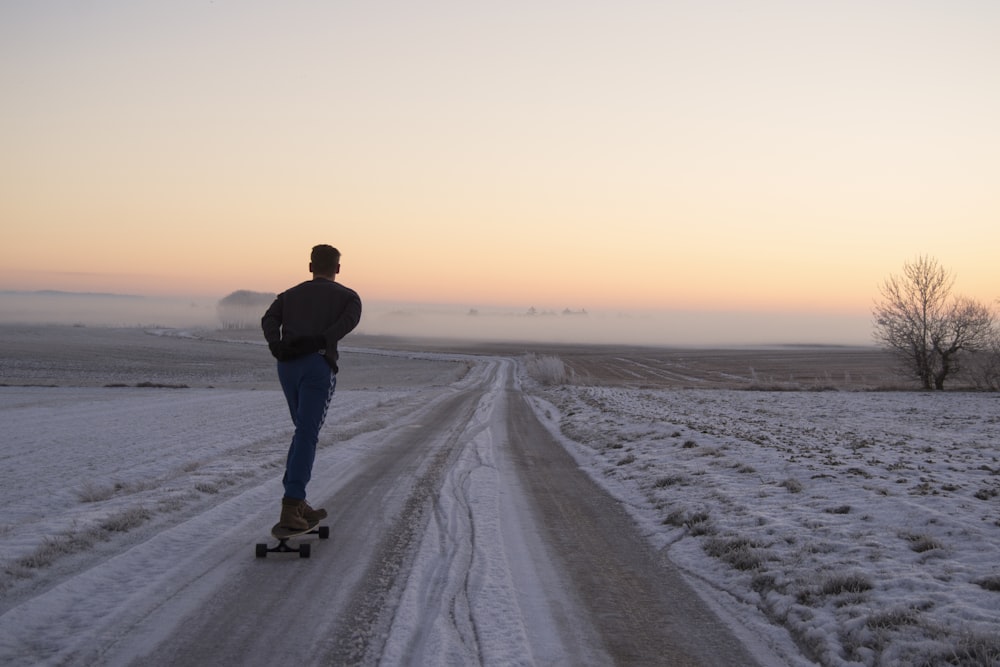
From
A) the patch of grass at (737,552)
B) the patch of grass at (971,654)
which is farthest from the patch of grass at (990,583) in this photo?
the patch of grass at (737,552)

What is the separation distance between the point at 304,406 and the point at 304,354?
444 mm

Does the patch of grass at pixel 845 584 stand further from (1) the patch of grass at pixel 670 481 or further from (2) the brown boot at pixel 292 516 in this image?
(1) the patch of grass at pixel 670 481

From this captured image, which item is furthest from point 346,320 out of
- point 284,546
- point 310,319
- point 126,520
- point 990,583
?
point 990,583

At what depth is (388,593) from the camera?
461 cm

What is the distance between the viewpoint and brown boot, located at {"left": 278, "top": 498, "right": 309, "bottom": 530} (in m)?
5.62

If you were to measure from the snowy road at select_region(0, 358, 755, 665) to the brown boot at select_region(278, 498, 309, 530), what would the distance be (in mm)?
245

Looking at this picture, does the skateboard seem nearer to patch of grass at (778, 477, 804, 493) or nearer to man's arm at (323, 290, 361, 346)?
man's arm at (323, 290, 361, 346)

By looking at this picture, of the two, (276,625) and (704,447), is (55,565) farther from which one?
(704,447)

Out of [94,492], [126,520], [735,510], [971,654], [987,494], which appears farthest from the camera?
[94,492]

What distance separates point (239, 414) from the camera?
2156cm

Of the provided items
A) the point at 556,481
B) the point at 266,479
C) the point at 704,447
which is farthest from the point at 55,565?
the point at 704,447

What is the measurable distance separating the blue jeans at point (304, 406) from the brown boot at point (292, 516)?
51 mm

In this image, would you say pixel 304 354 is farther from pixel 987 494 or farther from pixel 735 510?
pixel 987 494

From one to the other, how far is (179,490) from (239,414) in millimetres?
14092
